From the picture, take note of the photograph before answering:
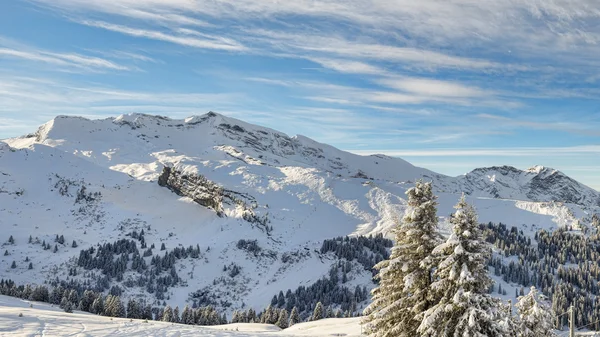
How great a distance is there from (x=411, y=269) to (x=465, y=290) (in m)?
4.59

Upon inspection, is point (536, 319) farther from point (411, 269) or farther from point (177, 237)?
point (177, 237)

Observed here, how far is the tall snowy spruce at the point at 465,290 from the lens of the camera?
17469mm

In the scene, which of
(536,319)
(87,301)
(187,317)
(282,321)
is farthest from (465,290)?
(87,301)

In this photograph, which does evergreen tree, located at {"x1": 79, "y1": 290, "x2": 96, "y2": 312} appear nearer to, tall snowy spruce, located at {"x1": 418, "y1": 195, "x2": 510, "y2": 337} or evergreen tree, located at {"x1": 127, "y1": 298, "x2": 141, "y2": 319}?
evergreen tree, located at {"x1": 127, "y1": 298, "x2": 141, "y2": 319}

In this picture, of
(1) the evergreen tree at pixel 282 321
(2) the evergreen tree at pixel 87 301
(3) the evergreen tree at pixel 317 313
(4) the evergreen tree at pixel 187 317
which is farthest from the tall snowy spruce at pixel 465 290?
(2) the evergreen tree at pixel 87 301

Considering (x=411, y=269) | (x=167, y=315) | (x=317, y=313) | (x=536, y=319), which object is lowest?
(x=317, y=313)

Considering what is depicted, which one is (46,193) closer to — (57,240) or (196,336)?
(57,240)

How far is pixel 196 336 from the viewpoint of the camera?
33031 millimetres

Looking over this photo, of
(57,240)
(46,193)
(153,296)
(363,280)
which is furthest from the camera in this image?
(46,193)

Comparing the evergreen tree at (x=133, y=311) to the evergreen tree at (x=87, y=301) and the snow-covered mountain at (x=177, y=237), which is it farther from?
the snow-covered mountain at (x=177, y=237)

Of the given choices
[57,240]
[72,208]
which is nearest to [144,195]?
[72,208]

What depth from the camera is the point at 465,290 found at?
58.9 ft

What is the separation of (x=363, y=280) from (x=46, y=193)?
461 ft

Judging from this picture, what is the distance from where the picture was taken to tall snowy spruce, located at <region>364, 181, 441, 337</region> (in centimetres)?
2192
